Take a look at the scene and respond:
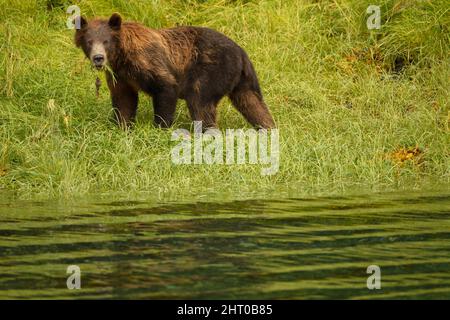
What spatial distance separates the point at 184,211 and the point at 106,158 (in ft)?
6.10

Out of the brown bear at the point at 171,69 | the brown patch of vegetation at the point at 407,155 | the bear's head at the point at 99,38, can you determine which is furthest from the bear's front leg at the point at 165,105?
the brown patch of vegetation at the point at 407,155

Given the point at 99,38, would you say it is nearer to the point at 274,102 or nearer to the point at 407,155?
the point at 274,102

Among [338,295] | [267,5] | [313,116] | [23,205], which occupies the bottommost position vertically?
[338,295]

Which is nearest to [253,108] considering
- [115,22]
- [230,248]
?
[115,22]

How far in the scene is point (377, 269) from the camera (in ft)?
22.5

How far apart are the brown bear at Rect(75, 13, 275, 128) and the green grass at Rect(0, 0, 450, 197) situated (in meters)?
0.35

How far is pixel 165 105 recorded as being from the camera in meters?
11.9

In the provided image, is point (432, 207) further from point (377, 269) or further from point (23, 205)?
point (23, 205)

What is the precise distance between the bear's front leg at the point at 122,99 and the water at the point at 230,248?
253 centimetres

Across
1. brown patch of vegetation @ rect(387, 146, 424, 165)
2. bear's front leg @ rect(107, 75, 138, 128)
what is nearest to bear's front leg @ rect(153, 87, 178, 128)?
bear's front leg @ rect(107, 75, 138, 128)

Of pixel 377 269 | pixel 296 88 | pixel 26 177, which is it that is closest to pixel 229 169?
pixel 26 177

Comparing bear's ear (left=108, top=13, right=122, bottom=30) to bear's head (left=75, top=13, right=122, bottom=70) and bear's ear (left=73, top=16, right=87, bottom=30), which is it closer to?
bear's head (left=75, top=13, right=122, bottom=70)

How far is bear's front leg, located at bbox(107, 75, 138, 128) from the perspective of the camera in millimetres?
11984

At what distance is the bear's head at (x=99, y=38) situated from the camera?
11.7 metres
